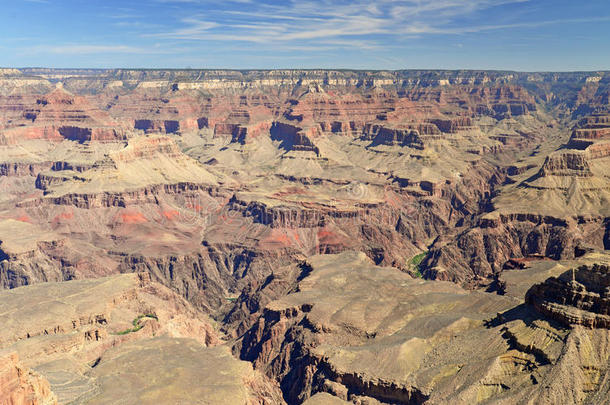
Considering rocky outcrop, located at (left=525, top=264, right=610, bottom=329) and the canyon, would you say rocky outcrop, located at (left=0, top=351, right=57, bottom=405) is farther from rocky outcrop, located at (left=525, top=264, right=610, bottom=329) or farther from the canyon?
rocky outcrop, located at (left=525, top=264, right=610, bottom=329)

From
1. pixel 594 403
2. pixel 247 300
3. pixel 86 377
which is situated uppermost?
pixel 594 403

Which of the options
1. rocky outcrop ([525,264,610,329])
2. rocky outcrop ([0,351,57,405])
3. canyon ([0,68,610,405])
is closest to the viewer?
rocky outcrop ([0,351,57,405])

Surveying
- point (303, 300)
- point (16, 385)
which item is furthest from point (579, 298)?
point (16, 385)

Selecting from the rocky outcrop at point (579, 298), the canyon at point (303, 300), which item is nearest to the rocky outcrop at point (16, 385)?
the canyon at point (303, 300)

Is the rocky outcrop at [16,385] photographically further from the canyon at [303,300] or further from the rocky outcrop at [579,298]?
the rocky outcrop at [579,298]

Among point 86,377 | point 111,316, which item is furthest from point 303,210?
point 86,377

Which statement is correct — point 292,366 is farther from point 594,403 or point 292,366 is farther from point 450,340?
point 594,403

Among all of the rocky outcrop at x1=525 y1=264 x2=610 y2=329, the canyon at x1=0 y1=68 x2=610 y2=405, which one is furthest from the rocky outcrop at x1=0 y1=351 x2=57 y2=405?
the rocky outcrop at x1=525 y1=264 x2=610 y2=329

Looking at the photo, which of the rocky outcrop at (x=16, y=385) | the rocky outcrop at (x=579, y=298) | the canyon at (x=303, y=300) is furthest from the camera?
the canyon at (x=303, y=300)

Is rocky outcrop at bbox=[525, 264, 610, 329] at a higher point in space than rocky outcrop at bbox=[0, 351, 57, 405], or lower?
higher

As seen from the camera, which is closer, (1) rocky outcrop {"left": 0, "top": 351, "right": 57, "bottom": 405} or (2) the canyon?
(1) rocky outcrop {"left": 0, "top": 351, "right": 57, "bottom": 405}

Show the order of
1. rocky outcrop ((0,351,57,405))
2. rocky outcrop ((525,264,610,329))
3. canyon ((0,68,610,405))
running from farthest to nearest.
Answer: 1. canyon ((0,68,610,405))
2. rocky outcrop ((525,264,610,329))
3. rocky outcrop ((0,351,57,405))
